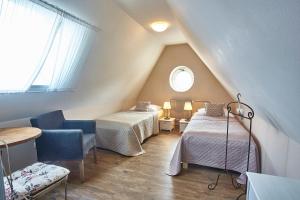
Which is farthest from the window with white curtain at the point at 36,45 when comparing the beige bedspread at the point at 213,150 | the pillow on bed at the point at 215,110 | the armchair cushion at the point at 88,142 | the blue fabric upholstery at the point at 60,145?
the pillow on bed at the point at 215,110

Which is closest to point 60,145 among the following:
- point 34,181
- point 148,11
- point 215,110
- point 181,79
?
point 34,181

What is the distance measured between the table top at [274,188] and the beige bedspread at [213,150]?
52.4 inches

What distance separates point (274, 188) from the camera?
1.08 meters

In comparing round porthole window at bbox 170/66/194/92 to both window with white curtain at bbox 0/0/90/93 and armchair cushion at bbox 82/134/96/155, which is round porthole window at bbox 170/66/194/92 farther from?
window with white curtain at bbox 0/0/90/93

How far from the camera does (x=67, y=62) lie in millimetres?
2465

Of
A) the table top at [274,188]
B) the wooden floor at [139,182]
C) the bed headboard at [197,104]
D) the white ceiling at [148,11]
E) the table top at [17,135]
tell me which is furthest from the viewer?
the bed headboard at [197,104]

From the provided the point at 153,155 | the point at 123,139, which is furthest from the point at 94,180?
the point at 153,155

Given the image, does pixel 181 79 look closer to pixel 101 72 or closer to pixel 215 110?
pixel 215 110

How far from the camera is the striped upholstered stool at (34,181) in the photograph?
145 cm

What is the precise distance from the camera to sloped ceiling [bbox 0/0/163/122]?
2.28 meters

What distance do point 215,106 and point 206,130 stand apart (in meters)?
1.46

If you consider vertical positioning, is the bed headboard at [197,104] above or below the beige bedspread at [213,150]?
above

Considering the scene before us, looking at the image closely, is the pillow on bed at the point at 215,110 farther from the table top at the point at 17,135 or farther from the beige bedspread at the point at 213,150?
the table top at the point at 17,135

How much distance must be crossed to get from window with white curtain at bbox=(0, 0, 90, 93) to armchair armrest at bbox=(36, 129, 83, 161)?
0.66m
